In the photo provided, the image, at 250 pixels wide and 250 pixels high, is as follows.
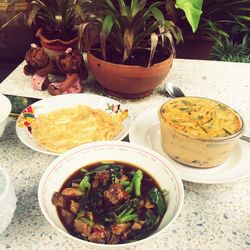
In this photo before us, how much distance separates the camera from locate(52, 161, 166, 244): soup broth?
80 cm

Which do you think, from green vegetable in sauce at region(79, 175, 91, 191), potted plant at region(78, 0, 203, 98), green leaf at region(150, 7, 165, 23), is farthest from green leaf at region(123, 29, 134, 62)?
green vegetable in sauce at region(79, 175, 91, 191)

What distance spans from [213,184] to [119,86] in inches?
25.0

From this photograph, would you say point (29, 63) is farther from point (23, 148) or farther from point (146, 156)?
point (146, 156)

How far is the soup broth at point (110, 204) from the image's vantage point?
797 mm

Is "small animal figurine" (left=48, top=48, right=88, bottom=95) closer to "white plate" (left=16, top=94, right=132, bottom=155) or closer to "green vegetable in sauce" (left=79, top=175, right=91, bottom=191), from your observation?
"white plate" (left=16, top=94, right=132, bottom=155)

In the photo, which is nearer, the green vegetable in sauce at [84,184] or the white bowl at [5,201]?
the white bowl at [5,201]

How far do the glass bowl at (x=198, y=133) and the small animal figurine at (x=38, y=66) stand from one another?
2.29 feet

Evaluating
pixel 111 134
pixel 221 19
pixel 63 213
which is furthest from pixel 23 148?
pixel 221 19

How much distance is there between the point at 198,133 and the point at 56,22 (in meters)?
0.99

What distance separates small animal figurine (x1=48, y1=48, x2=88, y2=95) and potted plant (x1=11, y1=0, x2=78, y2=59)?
4.2 inches

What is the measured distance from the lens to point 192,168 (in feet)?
3.51

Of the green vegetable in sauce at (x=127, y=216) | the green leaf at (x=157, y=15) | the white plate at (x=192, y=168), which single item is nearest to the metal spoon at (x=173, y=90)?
the white plate at (x=192, y=168)

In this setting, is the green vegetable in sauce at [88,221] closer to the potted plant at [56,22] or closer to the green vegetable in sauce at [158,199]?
the green vegetable in sauce at [158,199]

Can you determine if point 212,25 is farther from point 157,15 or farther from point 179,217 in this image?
point 179,217
